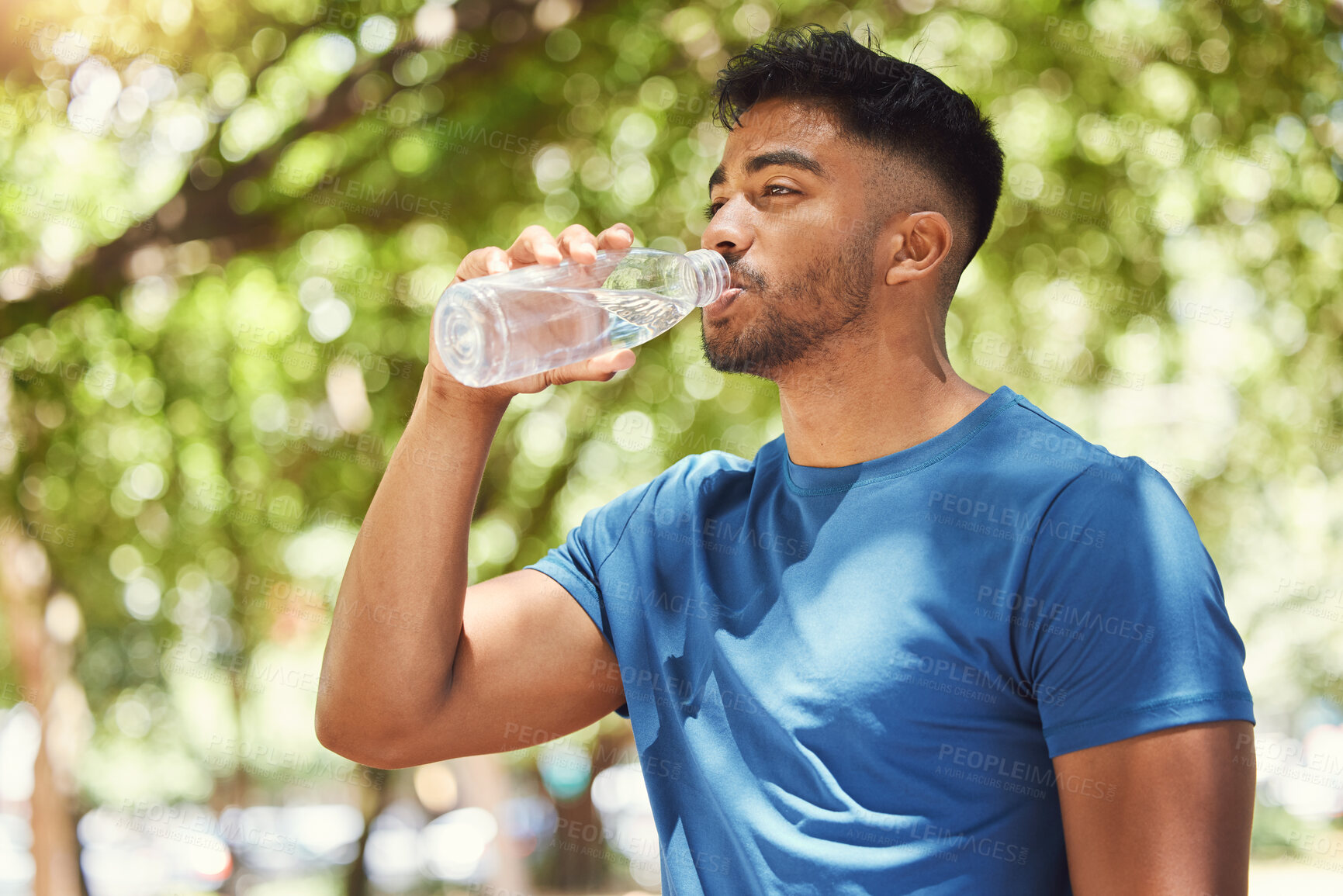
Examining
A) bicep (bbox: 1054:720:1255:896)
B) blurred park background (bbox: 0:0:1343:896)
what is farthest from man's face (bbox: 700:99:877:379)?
blurred park background (bbox: 0:0:1343:896)

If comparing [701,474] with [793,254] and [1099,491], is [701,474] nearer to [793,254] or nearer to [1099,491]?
[793,254]

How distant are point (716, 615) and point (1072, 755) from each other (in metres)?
0.58

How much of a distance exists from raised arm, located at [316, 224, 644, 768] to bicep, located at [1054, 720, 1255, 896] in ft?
2.73

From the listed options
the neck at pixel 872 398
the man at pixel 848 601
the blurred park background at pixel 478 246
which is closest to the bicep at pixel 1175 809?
the man at pixel 848 601

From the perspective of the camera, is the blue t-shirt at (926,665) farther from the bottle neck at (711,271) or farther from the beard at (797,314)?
the bottle neck at (711,271)

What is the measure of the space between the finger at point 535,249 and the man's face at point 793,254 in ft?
1.13

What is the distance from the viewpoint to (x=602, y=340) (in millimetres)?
1850

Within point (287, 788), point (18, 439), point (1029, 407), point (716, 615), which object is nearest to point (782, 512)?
point (716, 615)

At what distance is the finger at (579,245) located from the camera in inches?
57.7

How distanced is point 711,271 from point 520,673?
75 centimetres

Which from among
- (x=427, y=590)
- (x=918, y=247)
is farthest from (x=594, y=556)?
(x=918, y=247)

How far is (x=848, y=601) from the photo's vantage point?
1479mm

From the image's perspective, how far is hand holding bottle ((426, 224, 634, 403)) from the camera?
148 cm

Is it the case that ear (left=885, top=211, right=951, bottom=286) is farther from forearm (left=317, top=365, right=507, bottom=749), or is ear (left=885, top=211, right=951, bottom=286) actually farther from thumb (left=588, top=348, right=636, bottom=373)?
forearm (left=317, top=365, right=507, bottom=749)
